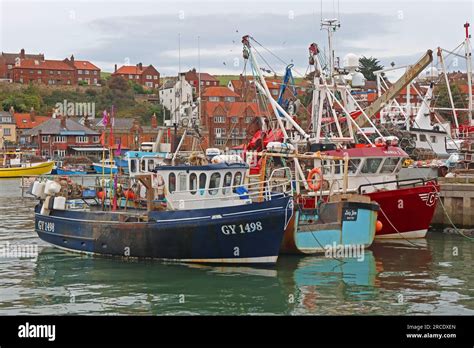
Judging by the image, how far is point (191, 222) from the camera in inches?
842

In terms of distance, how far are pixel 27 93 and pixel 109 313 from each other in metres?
124

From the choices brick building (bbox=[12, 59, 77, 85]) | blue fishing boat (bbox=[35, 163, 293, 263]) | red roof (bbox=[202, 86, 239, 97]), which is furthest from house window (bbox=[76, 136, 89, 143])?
blue fishing boat (bbox=[35, 163, 293, 263])

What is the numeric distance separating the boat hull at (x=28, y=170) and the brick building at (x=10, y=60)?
6868 cm

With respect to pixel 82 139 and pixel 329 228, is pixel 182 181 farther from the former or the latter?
pixel 82 139

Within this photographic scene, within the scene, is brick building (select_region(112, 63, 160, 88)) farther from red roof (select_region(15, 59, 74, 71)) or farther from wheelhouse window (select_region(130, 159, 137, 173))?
wheelhouse window (select_region(130, 159, 137, 173))

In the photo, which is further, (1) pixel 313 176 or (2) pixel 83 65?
(2) pixel 83 65

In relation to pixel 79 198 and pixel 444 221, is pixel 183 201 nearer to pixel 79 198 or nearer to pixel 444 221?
pixel 79 198

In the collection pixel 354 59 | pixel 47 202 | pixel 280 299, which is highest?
pixel 354 59

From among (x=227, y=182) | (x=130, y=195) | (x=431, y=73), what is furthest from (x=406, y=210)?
(x=431, y=73)

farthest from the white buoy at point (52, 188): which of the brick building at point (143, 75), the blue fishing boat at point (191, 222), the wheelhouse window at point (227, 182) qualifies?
the brick building at point (143, 75)

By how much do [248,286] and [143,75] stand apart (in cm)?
14372

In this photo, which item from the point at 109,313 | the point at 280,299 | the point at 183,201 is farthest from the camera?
the point at 183,201
